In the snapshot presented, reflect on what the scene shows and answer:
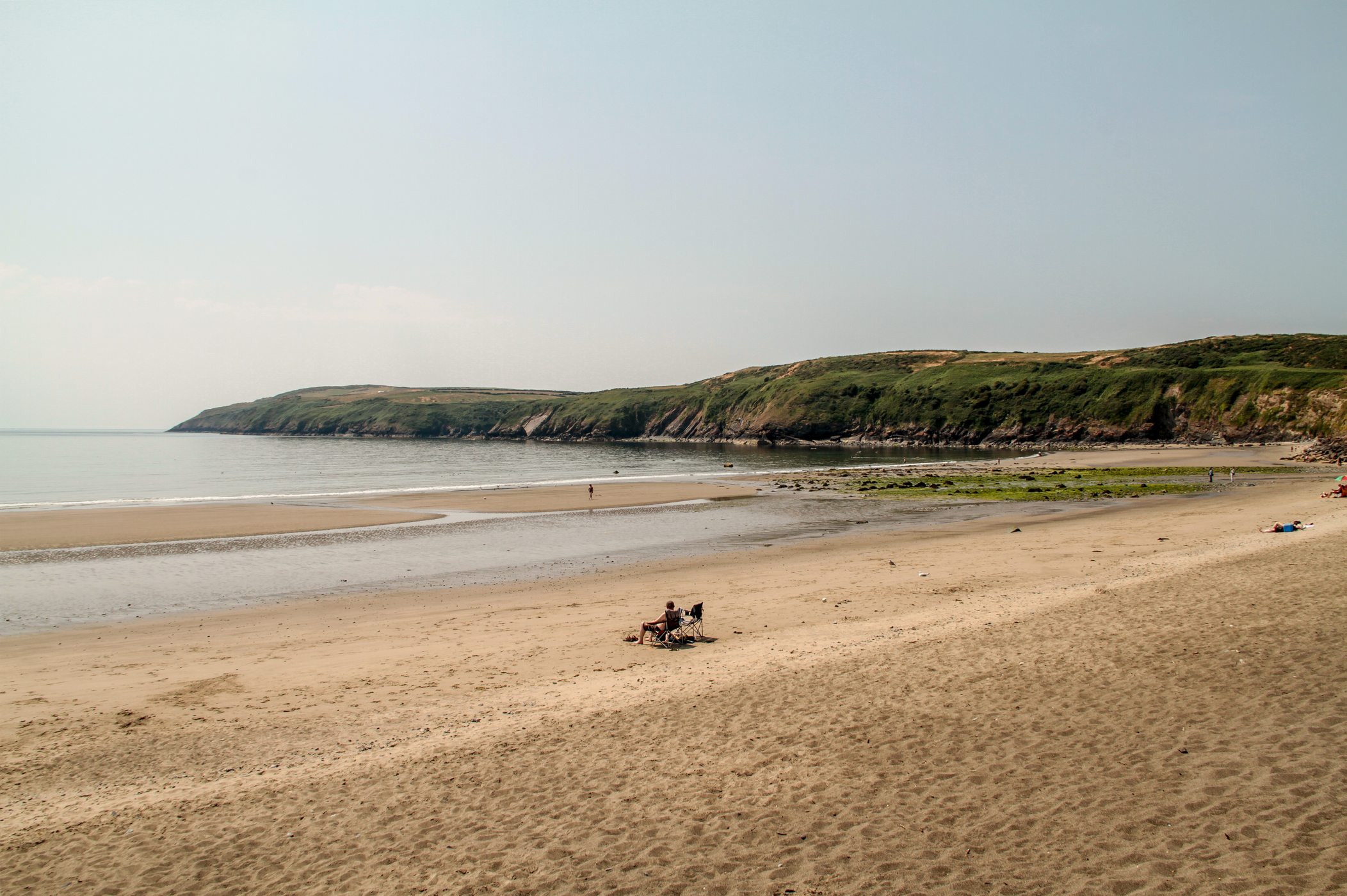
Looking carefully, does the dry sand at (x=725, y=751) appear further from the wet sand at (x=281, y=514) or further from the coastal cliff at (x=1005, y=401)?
the coastal cliff at (x=1005, y=401)

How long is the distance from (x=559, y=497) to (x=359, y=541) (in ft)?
62.2

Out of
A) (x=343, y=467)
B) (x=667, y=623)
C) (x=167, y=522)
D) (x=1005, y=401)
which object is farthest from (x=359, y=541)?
(x=1005, y=401)

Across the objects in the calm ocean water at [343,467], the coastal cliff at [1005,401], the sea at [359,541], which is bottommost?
the sea at [359,541]

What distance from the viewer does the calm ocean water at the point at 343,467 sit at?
57125 millimetres

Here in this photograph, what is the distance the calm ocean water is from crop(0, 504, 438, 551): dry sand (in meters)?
7.32

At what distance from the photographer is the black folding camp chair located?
14.7 meters

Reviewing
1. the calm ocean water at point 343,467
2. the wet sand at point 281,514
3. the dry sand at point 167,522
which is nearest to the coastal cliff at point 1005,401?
the calm ocean water at point 343,467

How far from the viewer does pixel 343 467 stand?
85875 mm

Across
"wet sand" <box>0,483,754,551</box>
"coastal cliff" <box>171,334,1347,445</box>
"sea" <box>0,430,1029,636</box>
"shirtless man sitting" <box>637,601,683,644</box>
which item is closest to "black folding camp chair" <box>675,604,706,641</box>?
"shirtless man sitting" <box>637,601,683,644</box>

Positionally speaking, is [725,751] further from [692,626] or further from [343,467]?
[343,467]

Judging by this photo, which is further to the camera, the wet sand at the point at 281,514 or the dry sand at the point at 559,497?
the dry sand at the point at 559,497

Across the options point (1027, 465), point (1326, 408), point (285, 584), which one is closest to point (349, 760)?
point (285, 584)

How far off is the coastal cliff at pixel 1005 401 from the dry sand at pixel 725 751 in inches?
3215

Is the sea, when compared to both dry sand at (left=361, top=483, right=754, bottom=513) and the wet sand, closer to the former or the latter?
the wet sand
